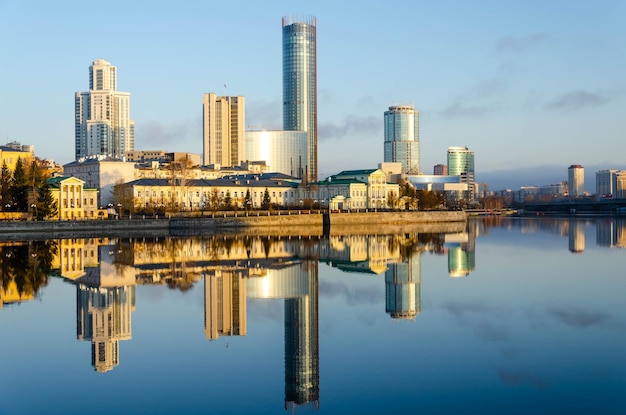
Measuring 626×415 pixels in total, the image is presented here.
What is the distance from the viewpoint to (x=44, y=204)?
54.0 meters

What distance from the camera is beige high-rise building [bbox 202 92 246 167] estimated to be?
14800 centimetres

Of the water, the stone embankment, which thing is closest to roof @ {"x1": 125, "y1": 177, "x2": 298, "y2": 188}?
the stone embankment

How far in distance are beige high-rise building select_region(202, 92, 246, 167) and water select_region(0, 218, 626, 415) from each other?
122 m

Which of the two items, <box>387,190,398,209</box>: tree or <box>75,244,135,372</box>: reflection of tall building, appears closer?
<box>75,244,135,372</box>: reflection of tall building

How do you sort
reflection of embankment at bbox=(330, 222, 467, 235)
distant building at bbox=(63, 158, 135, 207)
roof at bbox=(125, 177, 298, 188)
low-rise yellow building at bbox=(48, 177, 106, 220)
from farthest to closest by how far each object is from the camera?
distant building at bbox=(63, 158, 135, 207) < roof at bbox=(125, 177, 298, 188) < low-rise yellow building at bbox=(48, 177, 106, 220) < reflection of embankment at bbox=(330, 222, 467, 235)

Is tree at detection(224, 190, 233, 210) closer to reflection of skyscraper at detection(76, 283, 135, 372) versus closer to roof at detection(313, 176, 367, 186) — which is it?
roof at detection(313, 176, 367, 186)

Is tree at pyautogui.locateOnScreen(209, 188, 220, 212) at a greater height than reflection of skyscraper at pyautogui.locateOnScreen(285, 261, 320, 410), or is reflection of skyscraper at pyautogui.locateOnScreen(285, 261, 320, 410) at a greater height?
tree at pyautogui.locateOnScreen(209, 188, 220, 212)

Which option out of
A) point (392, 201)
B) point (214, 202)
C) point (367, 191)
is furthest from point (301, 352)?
A: point (367, 191)

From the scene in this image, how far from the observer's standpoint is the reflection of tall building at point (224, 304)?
48.3 feet

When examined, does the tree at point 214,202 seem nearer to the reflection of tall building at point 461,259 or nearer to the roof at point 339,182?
the roof at point 339,182

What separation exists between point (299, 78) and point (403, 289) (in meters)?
143

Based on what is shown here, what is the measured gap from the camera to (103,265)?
2811cm

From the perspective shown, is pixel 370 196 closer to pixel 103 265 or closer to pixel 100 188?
pixel 100 188

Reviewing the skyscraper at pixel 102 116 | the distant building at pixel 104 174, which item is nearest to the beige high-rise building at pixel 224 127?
the skyscraper at pixel 102 116
